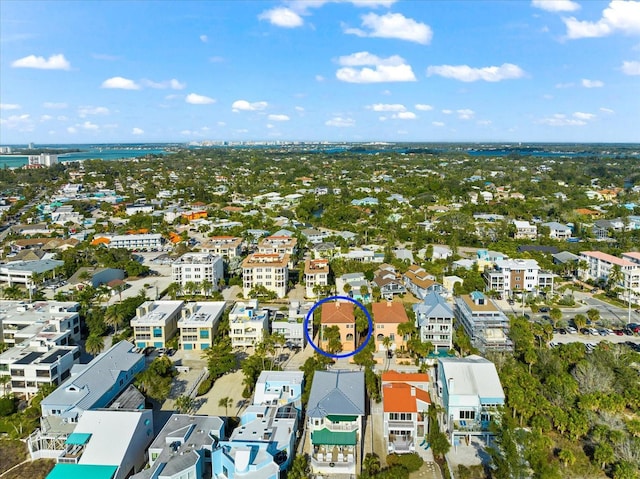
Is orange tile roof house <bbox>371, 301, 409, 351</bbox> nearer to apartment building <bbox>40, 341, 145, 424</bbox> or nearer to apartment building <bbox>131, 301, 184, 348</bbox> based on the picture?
apartment building <bbox>131, 301, 184, 348</bbox>

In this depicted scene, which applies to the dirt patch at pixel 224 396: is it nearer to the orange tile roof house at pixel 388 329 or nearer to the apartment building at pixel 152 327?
the apartment building at pixel 152 327

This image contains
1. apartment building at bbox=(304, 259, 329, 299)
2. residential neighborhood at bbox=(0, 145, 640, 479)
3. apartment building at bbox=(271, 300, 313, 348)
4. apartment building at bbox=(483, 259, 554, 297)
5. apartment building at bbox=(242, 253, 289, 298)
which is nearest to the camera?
residential neighborhood at bbox=(0, 145, 640, 479)

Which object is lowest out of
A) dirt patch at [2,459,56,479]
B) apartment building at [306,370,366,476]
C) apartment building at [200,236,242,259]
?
dirt patch at [2,459,56,479]

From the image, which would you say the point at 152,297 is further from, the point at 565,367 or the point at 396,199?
the point at 396,199

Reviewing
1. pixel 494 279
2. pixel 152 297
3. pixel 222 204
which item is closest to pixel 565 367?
pixel 494 279

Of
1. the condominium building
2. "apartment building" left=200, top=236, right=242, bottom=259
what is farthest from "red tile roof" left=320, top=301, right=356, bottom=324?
"apartment building" left=200, top=236, right=242, bottom=259

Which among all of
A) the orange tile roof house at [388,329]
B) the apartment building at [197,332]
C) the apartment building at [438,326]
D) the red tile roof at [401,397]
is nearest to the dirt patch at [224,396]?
the apartment building at [197,332]
